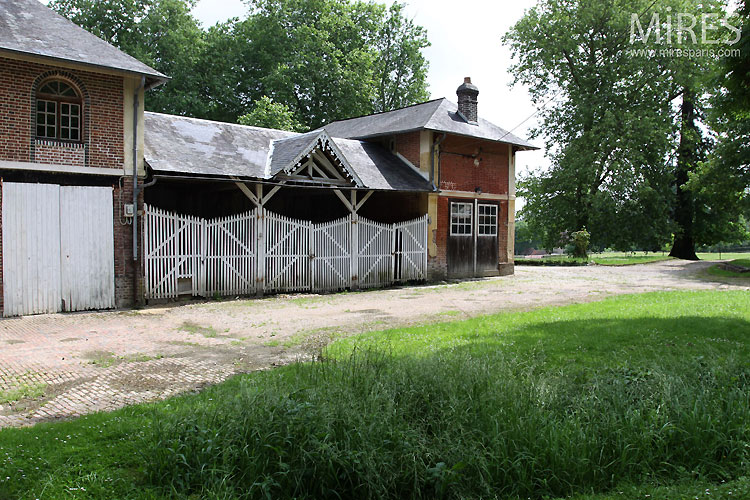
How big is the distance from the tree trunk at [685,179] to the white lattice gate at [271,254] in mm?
23362

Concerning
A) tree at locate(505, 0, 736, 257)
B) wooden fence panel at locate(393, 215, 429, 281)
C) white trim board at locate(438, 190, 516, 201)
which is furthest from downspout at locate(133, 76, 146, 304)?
tree at locate(505, 0, 736, 257)

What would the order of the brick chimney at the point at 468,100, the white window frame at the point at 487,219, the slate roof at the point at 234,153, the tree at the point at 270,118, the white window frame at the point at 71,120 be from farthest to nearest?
the tree at the point at 270,118 → the brick chimney at the point at 468,100 → the white window frame at the point at 487,219 → the slate roof at the point at 234,153 → the white window frame at the point at 71,120

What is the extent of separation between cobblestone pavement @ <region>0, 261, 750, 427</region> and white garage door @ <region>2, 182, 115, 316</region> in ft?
1.71

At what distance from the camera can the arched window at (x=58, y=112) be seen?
11539 millimetres

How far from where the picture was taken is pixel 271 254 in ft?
48.5

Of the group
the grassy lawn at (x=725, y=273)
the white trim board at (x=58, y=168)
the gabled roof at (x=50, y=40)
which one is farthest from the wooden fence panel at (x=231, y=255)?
the grassy lawn at (x=725, y=273)

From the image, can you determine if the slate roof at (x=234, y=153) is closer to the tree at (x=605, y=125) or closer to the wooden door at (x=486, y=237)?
the wooden door at (x=486, y=237)

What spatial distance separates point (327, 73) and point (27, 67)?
87.8 feet

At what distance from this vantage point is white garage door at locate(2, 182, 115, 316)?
432 inches

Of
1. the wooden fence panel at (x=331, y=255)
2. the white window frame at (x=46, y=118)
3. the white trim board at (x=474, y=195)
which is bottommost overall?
the wooden fence panel at (x=331, y=255)

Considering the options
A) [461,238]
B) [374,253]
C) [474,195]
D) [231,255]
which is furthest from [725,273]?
[231,255]

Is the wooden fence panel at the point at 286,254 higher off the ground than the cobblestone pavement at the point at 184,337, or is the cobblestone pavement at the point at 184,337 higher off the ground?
the wooden fence panel at the point at 286,254

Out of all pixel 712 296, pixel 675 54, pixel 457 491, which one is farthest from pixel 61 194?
pixel 675 54

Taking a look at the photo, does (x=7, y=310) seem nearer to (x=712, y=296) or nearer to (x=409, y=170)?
(x=409, y=170)
